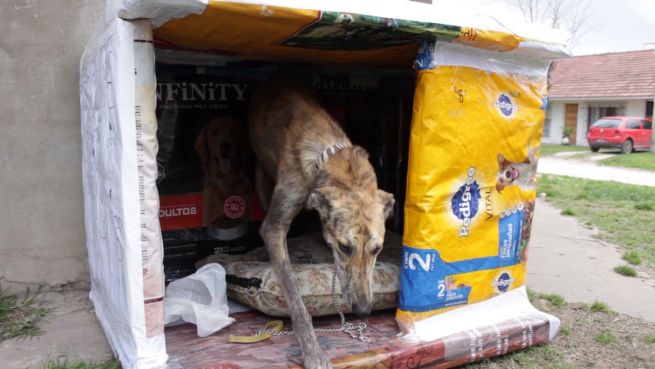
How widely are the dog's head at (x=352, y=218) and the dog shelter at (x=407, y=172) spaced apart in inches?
11.4

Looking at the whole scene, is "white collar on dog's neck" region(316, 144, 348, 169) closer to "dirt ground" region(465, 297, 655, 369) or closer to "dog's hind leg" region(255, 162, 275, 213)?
"dog's hind leg" region(255, 162, 275, 213)

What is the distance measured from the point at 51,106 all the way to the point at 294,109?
6.84ft

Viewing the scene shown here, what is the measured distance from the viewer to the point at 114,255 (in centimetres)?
309

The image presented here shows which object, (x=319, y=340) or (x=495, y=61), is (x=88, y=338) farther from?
(x=495, y=61)

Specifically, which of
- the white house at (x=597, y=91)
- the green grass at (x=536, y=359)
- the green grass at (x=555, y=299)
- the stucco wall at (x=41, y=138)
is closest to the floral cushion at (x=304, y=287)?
the green grass at (x=536, y=359)

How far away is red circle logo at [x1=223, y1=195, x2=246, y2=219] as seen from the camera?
4.98m

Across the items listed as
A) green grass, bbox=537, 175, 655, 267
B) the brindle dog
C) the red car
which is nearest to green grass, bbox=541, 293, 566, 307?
green grass, bbox=537, 175, 655, 267

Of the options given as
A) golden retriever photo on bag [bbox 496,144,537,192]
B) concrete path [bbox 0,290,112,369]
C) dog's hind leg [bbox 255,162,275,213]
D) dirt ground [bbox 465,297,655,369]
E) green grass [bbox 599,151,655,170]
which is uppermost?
golden retriever photo on bag [bbox 496,144,537,192]

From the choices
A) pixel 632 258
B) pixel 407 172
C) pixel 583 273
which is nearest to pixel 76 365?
pixel 407 172

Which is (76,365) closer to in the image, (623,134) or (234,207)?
(234,207)

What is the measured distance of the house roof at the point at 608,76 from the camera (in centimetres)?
2728

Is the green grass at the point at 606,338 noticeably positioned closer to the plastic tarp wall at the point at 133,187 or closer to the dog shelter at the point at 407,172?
the dog shelter at the point at 407,172

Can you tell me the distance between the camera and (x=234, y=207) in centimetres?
501

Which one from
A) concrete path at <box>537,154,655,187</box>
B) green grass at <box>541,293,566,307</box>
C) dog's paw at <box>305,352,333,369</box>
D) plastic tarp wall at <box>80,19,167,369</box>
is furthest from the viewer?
concrete path at <box>537,154,655,187</box>
